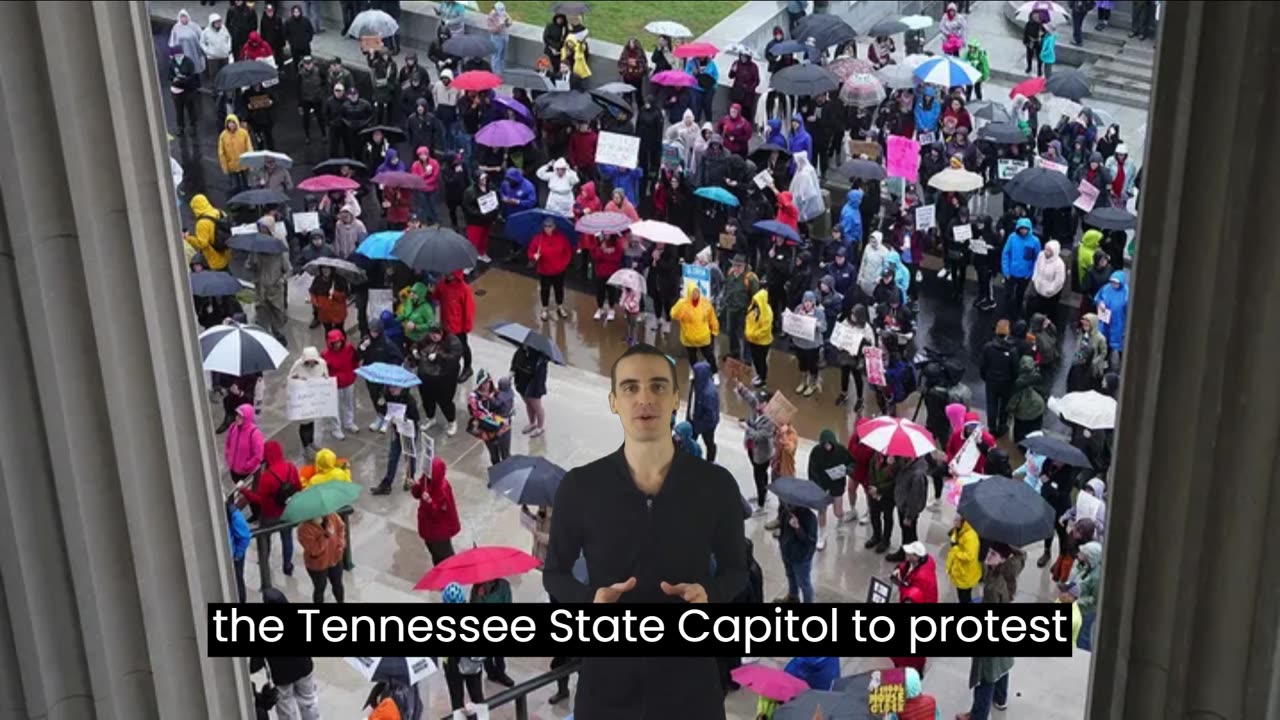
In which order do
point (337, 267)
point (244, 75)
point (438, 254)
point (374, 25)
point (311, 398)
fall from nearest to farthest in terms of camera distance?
1. point (311, 398)
2. point (438, 254)
3. point (337, 267)
4. point (244, 75)
5. point (374, 25)

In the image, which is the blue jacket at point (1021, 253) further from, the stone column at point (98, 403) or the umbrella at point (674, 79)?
the stone column at point (98, 403)

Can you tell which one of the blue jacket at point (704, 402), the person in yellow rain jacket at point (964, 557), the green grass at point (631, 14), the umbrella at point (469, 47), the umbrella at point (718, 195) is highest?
the umbrella at point (469, 47)

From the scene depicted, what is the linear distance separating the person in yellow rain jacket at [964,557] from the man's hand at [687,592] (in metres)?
10.5

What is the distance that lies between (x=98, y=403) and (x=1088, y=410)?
45.2ft

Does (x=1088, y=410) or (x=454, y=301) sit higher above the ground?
(x=454, y=301)

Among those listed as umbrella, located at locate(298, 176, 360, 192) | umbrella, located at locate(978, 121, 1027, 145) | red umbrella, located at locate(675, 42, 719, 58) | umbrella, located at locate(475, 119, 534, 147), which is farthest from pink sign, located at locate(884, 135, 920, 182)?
umbrella, located at locate(298, 176, 360, 192)

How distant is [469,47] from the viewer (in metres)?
28.7

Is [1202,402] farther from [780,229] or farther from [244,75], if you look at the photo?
[244,75]

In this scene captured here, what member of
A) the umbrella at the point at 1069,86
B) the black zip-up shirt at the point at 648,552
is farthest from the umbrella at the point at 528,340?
the black zip-up shirt at the point at 648,552

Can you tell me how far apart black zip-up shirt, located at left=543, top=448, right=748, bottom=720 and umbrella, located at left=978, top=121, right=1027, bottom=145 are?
19.6 metres

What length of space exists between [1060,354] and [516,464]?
28.6 ft

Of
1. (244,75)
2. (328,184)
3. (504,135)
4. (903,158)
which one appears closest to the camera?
(328,184)

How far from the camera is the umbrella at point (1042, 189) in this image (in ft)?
76.4

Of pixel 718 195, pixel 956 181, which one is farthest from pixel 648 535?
pixel 956 181
